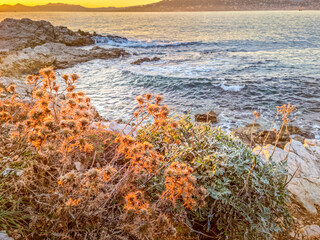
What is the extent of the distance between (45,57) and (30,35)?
1355 centimetres

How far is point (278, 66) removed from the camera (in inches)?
931

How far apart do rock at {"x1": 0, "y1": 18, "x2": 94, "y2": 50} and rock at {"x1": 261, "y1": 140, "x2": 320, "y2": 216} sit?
107 ft

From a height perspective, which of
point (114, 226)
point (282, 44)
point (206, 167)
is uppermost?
point (206, 167)

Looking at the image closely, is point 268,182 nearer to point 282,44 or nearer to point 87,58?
point 87,58

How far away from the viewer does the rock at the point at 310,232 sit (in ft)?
10.5

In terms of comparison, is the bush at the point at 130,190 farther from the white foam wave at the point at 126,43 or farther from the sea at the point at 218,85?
the white foam wave at the point at 126,43

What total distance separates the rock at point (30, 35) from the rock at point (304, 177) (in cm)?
3255

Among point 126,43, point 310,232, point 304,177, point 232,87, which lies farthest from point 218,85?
point 126,43

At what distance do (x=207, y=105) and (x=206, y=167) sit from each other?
38.9 feet

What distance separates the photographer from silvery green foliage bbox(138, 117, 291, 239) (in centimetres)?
238

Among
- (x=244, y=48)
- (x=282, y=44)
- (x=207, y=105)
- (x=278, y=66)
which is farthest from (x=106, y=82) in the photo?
(x=282, y=44)

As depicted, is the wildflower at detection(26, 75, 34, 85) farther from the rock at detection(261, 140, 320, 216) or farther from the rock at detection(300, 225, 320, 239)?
the rock at detection(300, 225, 320, 239)

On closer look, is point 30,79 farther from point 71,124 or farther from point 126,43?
point 126,43

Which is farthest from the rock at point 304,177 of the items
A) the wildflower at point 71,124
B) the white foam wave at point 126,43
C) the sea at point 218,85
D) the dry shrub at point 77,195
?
the white foam wave at point 126,43
